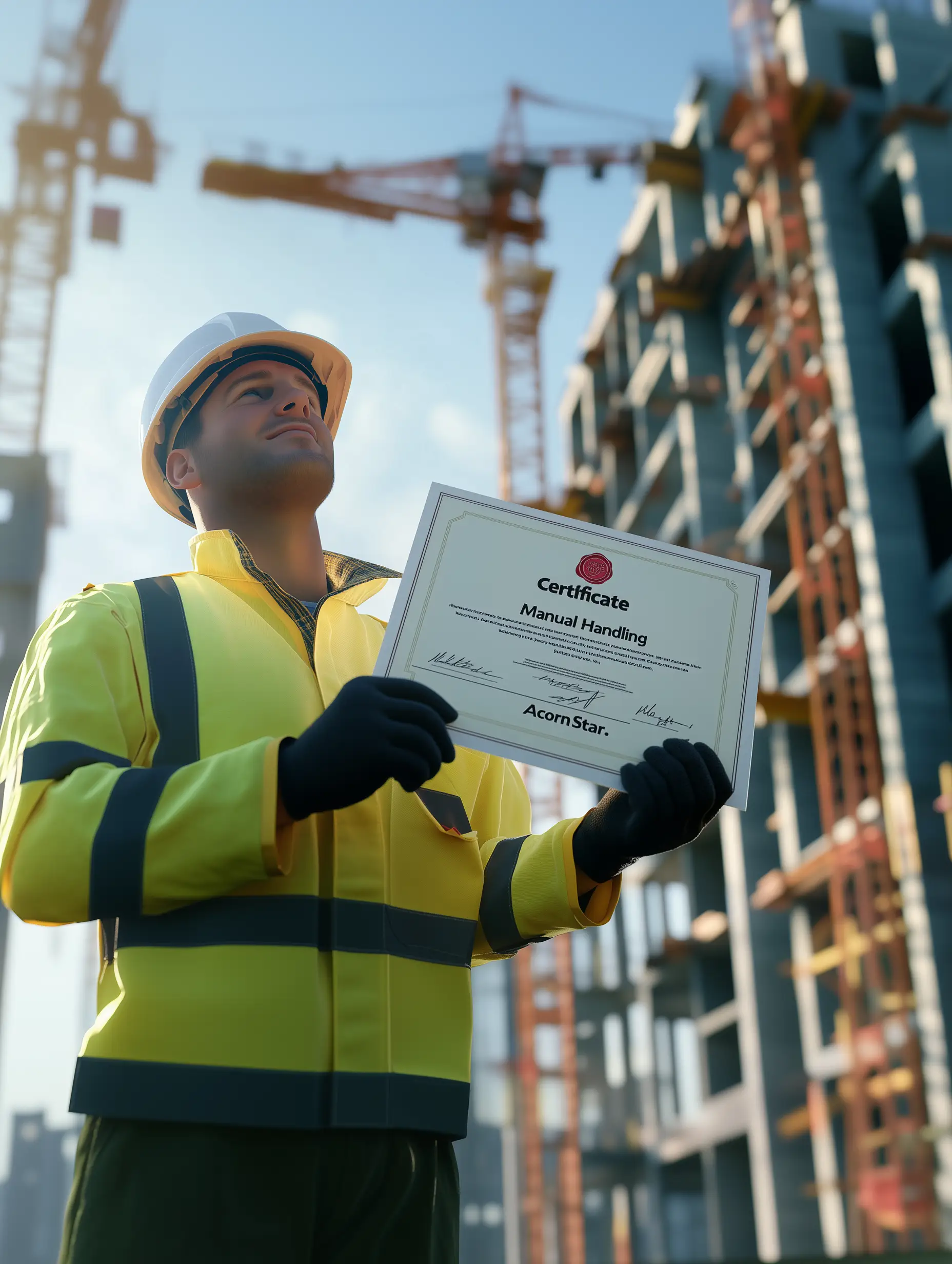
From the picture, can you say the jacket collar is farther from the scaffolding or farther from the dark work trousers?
the scaffolding

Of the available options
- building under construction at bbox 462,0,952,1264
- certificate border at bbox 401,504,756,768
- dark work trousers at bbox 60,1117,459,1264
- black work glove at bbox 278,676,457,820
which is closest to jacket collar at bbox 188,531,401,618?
certificate border at bbox 401,504,756,768

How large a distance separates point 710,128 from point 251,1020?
141ft

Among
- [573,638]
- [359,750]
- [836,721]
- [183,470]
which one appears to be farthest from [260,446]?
[836,721]

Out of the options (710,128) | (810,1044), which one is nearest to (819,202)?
(710,128)

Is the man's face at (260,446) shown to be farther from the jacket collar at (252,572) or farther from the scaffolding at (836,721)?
the scaffolding at (836,721)

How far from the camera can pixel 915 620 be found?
2630 cm

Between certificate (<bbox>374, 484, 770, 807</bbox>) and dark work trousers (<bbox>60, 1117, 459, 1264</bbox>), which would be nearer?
dark work trousers (<bbox>60, 1117, 459, 1264</bbox>)

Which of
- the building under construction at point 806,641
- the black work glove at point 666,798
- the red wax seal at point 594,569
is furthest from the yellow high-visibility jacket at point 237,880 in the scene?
the building under construction at point 806,641

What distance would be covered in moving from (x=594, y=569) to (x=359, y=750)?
2.13 ft
